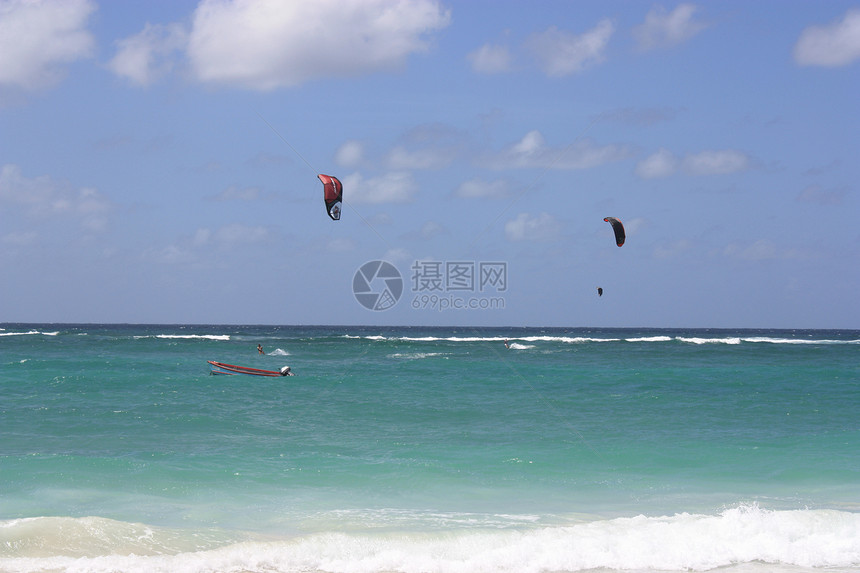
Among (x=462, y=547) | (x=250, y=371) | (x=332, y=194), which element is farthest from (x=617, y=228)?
(x=462, y=547)

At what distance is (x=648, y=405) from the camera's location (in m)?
17.5

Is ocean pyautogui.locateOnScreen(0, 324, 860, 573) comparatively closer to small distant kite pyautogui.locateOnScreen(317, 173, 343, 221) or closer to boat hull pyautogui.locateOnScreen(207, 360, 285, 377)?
boat hull pyautogui.locateOnScreen(207, 360, 285, 377)

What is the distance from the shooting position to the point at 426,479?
33.3ft

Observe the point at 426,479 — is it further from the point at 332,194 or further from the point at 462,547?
the point at 332,194

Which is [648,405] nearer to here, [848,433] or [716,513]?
[848,433]

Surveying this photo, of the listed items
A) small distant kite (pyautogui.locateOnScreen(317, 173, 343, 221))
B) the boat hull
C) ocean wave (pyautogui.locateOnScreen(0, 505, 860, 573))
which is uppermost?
small distant kite (pyautogui.locateOnScreen(317, 173, 343, 221))

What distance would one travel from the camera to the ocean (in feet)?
23.3

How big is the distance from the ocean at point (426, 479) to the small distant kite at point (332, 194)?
4.45 metres

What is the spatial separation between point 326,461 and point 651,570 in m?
5.66

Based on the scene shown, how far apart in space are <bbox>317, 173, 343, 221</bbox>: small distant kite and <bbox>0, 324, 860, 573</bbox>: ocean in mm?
4453

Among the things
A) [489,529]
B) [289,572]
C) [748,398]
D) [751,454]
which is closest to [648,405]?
[748,398]

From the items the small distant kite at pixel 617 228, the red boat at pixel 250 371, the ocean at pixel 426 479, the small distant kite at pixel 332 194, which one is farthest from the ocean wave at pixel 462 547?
the red boat at pixel 250 371

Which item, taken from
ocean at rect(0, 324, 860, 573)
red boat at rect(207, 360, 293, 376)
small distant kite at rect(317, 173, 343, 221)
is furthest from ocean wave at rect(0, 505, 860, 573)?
red boat at rect(207, 360, 293, 376)

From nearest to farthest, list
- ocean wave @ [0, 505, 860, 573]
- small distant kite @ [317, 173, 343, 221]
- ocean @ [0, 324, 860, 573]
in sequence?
ocean wave @ [0, 505, 860, 573]
ocean @ [0, 324, 860, 573]
small distant kite @ [317, 173, 343, 221]
